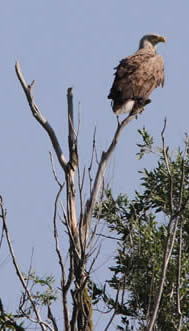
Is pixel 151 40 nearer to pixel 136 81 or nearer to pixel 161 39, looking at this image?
pixel 161 39

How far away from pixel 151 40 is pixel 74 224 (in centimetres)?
746

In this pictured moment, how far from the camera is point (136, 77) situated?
9914mm

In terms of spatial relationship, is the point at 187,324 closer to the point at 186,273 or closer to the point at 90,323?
the point at 186,273

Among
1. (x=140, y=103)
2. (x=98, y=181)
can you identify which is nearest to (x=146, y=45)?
(x=140, y=103)

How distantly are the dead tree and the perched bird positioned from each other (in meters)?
2.65

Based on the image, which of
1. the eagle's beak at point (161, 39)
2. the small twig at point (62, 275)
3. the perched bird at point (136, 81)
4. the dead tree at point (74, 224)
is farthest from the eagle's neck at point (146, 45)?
the small twig at point (62, 275)

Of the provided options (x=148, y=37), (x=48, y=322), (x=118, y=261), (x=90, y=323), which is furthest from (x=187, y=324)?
(x=148, y=37)

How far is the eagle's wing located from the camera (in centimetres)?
946

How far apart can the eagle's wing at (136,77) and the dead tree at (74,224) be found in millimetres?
2830

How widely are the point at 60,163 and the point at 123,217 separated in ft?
10.6

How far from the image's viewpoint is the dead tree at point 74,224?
502 cm

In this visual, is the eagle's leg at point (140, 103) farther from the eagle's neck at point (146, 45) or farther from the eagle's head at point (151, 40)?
the eagle's head at point (151, 40)

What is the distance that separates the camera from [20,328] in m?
5.65

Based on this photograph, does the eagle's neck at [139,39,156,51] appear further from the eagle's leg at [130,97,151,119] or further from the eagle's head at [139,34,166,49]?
the eagle's leg at [130,97,151,119]
